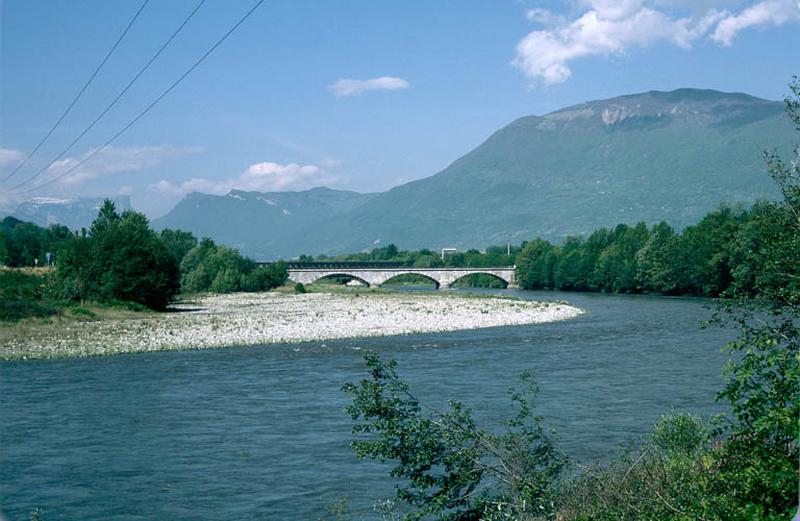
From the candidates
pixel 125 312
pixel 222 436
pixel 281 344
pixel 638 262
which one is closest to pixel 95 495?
pixel 222 436

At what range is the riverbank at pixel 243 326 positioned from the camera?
29547 millimetres

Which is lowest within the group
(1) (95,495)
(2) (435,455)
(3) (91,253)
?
(1) (95,495)

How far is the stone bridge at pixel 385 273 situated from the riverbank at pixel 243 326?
42061mm

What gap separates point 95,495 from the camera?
447 inches

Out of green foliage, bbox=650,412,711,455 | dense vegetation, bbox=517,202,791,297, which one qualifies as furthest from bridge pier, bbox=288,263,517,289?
green foliage, bbox=650,412,711,455

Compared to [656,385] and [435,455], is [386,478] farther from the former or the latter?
[656,385]

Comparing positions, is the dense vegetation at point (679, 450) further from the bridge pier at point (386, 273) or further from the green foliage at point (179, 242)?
the bridge pier at point (386, 273)

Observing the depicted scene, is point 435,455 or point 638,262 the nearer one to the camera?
point 435,455

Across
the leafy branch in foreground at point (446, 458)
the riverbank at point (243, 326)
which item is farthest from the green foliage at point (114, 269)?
the leafy branch in foreground at point (446, 458)

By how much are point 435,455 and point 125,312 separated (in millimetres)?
38874

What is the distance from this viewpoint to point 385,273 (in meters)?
99.2

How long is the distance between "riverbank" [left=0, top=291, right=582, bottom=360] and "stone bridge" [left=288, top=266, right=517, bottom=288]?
138 ft

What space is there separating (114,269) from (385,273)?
56.1 m

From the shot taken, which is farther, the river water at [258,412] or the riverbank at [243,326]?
the riverbank at [243,326]
